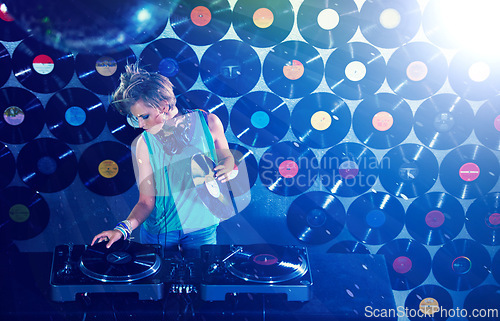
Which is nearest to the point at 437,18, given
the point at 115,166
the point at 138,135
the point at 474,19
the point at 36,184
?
the point at 474,19

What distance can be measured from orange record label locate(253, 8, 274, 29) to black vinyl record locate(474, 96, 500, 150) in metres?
1.42

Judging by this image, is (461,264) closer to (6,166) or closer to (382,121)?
(382,121)

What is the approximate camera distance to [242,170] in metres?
2.35

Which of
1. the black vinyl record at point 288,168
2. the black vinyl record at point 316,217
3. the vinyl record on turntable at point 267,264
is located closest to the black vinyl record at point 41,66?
the black vinyl record at point 288,168

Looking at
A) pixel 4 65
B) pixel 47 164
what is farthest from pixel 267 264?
pixel 4 65

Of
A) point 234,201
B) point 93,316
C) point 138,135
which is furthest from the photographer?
point 234,201

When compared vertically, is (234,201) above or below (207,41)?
below

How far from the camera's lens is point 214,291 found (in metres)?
1.47

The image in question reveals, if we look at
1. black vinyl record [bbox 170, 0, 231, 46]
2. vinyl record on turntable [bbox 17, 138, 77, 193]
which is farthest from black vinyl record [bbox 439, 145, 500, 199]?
vinyl record on turntable [bbox 17, 138, 77, 193]

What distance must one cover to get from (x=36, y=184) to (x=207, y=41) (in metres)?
1.39

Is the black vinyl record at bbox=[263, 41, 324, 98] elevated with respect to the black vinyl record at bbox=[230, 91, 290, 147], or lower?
elevated

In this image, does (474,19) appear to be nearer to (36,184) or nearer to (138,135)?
(138,135)

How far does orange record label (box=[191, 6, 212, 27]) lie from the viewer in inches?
83.4

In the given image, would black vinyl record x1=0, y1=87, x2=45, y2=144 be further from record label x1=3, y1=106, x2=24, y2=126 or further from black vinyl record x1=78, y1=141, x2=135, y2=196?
black vinyl record x1=78, y1=141, x2=135, y2=196
